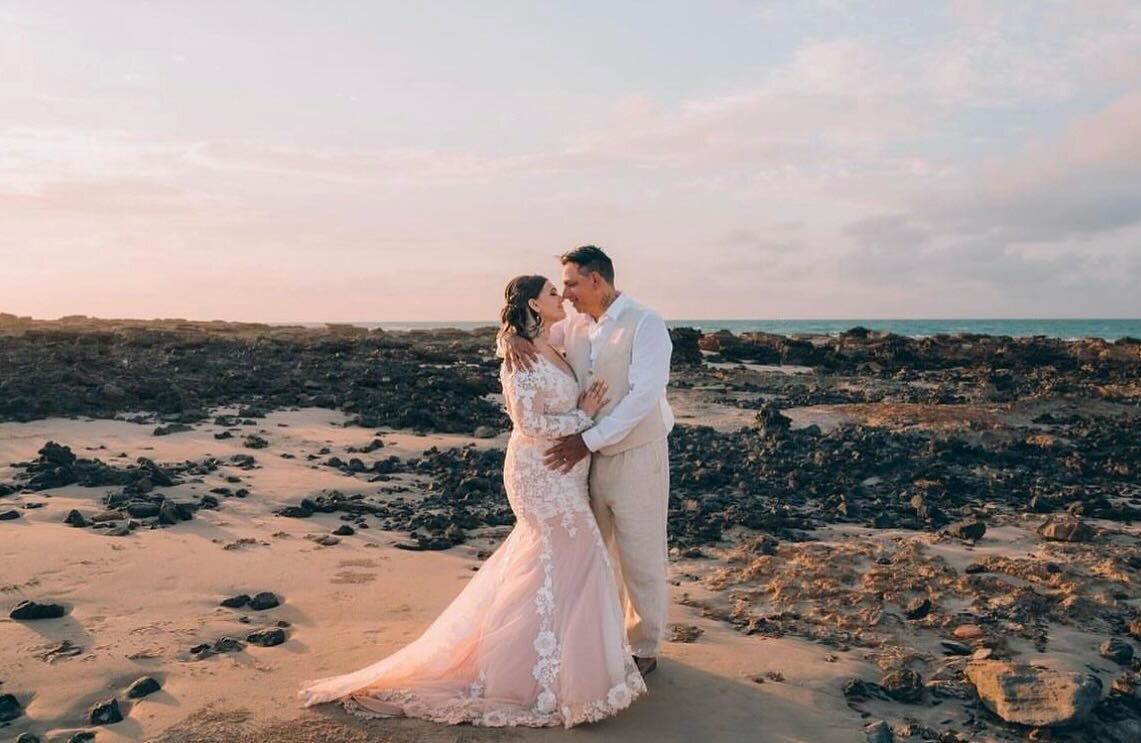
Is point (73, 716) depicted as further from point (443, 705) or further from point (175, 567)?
point (175, 567)

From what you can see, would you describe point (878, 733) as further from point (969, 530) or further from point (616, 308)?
point (969, 530)

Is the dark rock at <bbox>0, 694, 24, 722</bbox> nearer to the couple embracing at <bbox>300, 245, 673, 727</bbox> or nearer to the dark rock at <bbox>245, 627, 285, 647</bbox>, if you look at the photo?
the dark rock at <bbox>245, 627, 285, 647</bbox>

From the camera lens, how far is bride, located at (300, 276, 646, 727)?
15.8 feet

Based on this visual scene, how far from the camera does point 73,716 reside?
Result: 4852 mm

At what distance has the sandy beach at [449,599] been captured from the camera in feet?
16.1

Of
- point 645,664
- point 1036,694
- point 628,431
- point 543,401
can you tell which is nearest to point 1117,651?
point 1036,694

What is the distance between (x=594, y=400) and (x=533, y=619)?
4.06ft

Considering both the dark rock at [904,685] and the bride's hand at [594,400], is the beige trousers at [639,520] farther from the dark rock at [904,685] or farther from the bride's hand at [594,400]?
the dark rock at [904,685]

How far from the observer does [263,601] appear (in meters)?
6.56

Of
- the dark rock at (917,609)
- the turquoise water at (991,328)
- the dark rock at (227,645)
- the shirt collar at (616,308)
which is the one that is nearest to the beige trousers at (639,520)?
the shirt collar at (616,308)

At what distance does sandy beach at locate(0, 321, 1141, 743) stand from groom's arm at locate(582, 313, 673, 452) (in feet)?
4.84

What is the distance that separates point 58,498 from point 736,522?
260 inches

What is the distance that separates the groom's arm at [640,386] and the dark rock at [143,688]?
2.71m

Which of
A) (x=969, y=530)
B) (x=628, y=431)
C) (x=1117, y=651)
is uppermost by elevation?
(x=628, y=431)
